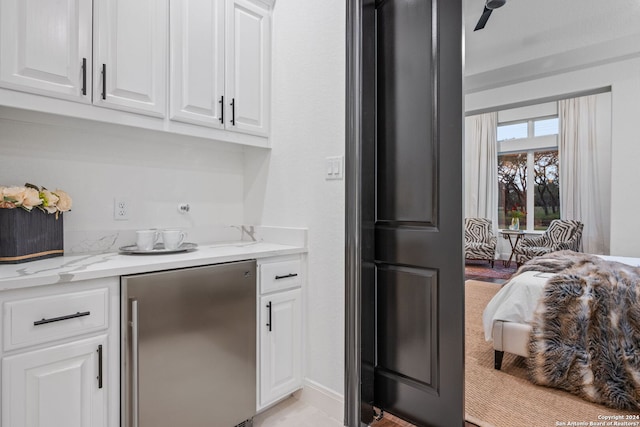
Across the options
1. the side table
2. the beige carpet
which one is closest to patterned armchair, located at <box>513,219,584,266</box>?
the side table

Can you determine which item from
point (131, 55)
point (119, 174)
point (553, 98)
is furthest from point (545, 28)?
point (119, 174)

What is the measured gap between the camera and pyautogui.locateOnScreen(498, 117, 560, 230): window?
628 centimetres

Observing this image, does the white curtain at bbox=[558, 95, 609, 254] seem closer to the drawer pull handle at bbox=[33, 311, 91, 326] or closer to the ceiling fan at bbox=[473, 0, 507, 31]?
the ceiling fan at bbox=[473, 0, 507, 31]

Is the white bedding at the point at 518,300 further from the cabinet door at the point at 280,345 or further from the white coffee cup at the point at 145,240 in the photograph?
the white coffee cup at the point at 145,240

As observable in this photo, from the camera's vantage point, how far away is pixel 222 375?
1528mm

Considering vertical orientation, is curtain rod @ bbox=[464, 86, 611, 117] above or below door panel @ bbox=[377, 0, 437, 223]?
above

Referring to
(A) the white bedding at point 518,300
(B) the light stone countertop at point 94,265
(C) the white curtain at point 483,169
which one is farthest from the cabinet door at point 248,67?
(C) the white curtain at point 483,169

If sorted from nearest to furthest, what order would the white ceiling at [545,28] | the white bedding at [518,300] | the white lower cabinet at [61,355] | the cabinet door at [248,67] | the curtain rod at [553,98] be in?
the white lower cabinet at [61,355], the cabinet door at [248,67], the white bedding at [518,300], the white ceiling at [545,28], the curtain rod at [553,98]

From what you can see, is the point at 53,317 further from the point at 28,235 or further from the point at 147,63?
the point at 147,63

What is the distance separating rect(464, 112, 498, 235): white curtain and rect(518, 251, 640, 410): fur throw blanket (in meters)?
4.94

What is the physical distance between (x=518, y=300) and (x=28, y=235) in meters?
2.65

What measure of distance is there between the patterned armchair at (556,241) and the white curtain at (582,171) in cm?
35

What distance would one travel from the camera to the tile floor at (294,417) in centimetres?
171

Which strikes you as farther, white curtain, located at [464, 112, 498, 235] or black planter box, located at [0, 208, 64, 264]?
white curtain, located at [464, 112, 498, 235]
